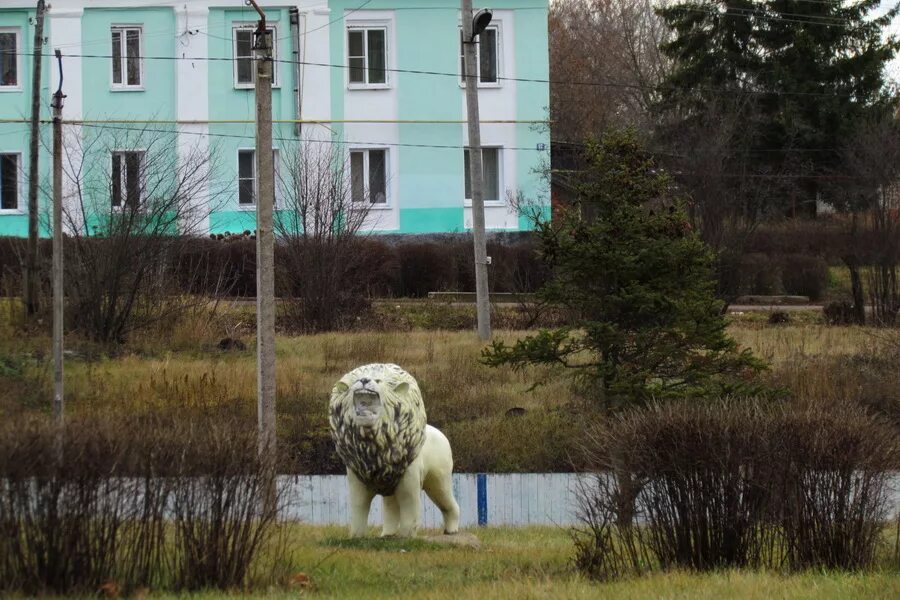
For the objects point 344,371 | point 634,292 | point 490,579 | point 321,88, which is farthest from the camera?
point 321,88

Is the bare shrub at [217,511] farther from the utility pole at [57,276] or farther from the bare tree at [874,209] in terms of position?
the bare tree at [874,209]

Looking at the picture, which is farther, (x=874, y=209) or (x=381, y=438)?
(x=874, y=209)

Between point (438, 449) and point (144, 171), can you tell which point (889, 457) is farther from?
point (144, 171)

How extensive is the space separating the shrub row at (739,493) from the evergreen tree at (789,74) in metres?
35.2

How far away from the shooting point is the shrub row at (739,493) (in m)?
10.8

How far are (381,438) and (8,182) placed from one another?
32746 mm

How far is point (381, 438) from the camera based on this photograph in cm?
1171

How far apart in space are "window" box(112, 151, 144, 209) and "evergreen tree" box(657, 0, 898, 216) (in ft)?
71.2

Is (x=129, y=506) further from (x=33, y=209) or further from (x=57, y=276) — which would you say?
(x=33, y=209)

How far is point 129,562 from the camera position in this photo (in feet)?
31.4

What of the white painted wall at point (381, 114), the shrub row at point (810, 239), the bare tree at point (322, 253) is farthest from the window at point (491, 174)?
the bare tree at point (322, 253)

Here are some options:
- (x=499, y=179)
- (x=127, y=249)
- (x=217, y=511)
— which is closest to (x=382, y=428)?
(x=217, y=511)

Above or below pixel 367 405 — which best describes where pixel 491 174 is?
above

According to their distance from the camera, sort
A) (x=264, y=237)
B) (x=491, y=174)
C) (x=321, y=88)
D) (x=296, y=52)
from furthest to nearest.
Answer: (x=491, y=174), (x=321, y=88), (x=296, y=52), (x=264, y=237)
